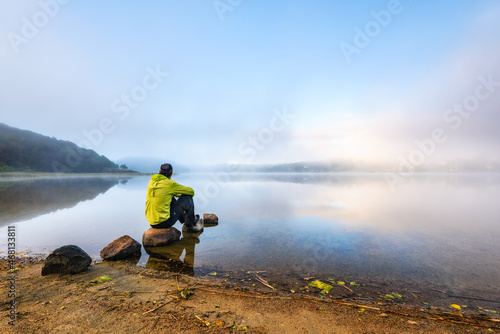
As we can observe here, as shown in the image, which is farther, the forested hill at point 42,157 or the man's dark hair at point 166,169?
the forested hill at point 42,157

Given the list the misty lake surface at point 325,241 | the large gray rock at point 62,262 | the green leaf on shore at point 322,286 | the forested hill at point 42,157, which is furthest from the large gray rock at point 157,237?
the forested hill at point 42,157

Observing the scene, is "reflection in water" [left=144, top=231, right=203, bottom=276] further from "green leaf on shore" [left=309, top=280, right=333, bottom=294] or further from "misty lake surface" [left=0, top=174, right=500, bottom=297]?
"green leaf on shore" [left=309, top=280, right=333, bottom=294]

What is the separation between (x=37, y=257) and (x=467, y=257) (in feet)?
45.3

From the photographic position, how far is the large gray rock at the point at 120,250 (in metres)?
6.62

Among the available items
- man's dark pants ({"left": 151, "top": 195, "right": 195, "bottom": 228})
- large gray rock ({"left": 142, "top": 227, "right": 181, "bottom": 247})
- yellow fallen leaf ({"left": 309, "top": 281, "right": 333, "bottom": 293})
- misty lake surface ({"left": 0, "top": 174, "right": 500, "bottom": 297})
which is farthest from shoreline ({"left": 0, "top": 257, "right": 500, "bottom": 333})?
man's dark pants ({"left": 151, "top": 195, "right": 195, "bottom": 228})

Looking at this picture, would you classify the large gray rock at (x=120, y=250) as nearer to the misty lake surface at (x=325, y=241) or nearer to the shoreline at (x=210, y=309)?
the misty lake surface at (x=325, y=241)

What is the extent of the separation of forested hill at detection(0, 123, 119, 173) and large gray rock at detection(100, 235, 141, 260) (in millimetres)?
130638

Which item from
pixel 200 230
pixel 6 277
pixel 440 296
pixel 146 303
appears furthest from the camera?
pixel 200 230

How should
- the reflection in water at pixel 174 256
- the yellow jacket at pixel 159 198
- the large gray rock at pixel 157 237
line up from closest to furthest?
the reflection in water at pixel 174 256 < the large gray rock at pixel 157 237 < the yellow jacket at pixel 159 198

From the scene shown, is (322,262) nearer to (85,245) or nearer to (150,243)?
(150,243)

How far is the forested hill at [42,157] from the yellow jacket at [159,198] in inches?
5122

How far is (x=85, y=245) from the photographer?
8094 millimetres

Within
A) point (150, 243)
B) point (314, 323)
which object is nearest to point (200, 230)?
point (150, 243)

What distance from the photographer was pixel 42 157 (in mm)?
119250
